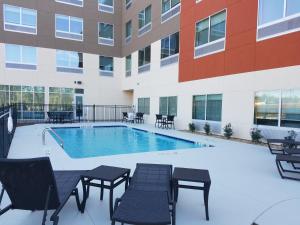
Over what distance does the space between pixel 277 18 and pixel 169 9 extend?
25.9ft

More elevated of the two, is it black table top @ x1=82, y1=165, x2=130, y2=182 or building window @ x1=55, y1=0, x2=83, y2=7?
building window @ x1=55, y1=0, x2=83, y2=7

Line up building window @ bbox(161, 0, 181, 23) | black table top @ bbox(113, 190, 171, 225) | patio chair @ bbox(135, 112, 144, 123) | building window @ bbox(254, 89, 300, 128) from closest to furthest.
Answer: black table top @ bbox(113, 190, 171, 225)
building window @ bbox(254, 89, 300, 128)
building window @ bbox(161, 0, 181, 23)
patio chair @ bbox(135, 112, 144, 123)

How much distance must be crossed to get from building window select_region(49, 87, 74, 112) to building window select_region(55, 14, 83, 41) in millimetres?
4270

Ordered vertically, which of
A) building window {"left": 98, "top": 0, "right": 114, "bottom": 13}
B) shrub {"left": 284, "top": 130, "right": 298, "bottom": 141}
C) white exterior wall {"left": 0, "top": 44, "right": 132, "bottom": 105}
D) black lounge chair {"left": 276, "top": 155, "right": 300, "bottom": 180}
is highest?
building window {"left": 98, "top": 0, "right": 114, "bottom": 13}

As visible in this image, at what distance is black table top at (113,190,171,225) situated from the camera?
7.42 feet

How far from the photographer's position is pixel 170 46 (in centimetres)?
1499

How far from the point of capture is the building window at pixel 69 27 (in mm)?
18781

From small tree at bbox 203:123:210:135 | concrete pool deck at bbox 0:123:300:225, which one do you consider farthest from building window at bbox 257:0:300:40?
concrete pool deck at bbox 0:123:300:225

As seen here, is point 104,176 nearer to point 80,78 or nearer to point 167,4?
point 167,4

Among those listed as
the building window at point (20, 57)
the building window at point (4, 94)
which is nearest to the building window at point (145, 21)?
the building window at point (20, 57)

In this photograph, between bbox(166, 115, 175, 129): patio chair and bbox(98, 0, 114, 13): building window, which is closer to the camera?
bbox(166, 115, 175, 129): patio chair

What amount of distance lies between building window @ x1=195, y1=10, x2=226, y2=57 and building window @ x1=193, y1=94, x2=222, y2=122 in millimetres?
2259

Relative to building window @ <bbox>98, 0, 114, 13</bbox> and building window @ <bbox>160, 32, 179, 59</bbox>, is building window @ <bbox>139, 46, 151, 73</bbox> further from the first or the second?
building window @ <bbox>98, 0, 114, 13</bbox>

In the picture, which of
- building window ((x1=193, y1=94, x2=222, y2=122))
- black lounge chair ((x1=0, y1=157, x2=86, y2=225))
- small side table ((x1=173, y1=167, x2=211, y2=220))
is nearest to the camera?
black lounge chair ((x1=0, y1=157, x2=86, y2=225))
